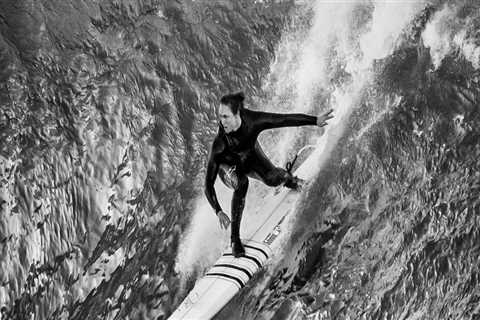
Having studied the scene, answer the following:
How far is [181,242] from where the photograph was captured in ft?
14.0

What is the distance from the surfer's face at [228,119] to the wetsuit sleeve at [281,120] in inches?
4.6

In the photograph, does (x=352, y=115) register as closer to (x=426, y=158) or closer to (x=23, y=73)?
(x=426, y=158)

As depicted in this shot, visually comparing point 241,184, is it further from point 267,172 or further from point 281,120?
point 281,120

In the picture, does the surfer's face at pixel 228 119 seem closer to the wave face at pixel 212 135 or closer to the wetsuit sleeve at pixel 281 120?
the wetsuit sleeve at pixel 281 120

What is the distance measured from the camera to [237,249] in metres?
3.99

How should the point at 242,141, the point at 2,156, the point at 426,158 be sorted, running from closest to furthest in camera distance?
the point at 242,141, the point at 2,156, the point at 426,158

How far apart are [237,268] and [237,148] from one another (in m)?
0.67

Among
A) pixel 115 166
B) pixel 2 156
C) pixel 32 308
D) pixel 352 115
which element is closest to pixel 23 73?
pixel 2 156

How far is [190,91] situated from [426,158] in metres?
1.57

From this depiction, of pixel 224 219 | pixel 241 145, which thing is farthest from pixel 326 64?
pixel 224 219

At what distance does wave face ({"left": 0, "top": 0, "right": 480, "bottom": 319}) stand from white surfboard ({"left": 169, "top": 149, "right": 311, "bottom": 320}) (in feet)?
0.47

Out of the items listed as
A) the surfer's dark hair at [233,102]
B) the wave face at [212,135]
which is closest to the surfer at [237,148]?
the surfer's dark hair at [233,102]

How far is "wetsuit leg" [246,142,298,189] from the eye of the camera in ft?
13.3

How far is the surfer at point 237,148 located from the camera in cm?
386
